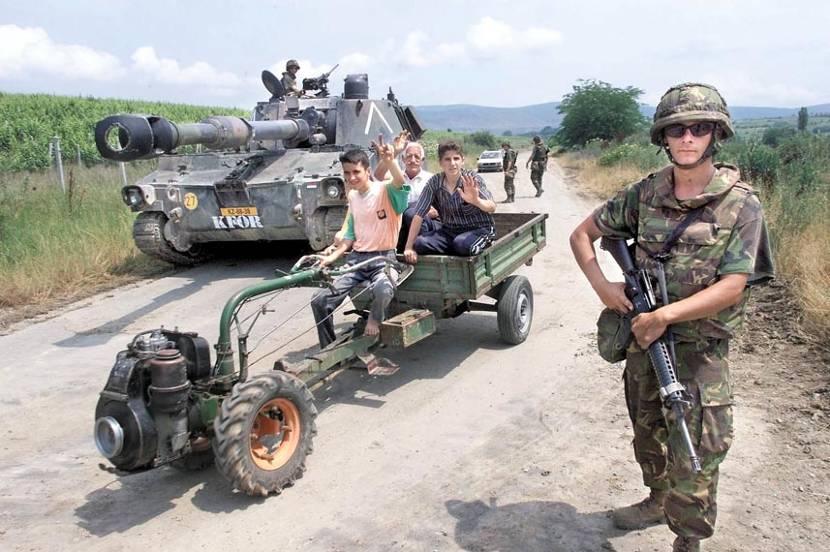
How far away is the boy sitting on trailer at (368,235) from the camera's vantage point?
5.46 metres

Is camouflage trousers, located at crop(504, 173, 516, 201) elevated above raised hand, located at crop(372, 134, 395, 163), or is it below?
below

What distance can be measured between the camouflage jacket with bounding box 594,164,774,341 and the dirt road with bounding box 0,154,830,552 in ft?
4.03

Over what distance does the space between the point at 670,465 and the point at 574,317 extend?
448 centimetres

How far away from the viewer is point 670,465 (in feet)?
9.88

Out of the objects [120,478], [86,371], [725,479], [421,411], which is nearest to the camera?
[725,479]

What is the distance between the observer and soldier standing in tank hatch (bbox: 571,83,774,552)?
283 centimetres

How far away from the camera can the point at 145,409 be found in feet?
12.2

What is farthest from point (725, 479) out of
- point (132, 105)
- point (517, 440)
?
point (132, 105)

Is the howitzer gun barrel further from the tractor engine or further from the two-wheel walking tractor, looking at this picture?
the tractor engine

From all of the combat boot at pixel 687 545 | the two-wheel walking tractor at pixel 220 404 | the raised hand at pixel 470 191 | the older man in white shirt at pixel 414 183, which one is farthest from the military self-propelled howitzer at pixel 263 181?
the combat boot at pixel 687 545

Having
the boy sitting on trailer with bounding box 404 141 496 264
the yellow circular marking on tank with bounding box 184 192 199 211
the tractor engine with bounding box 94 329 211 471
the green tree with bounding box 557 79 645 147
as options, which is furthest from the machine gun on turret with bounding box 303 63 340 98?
the green tree with bounding box 557 79 645 147

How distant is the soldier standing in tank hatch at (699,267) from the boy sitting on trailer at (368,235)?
262 cm

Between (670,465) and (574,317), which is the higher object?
(670,465)

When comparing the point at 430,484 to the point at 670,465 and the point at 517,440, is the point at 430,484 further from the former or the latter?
the point at 670,465
